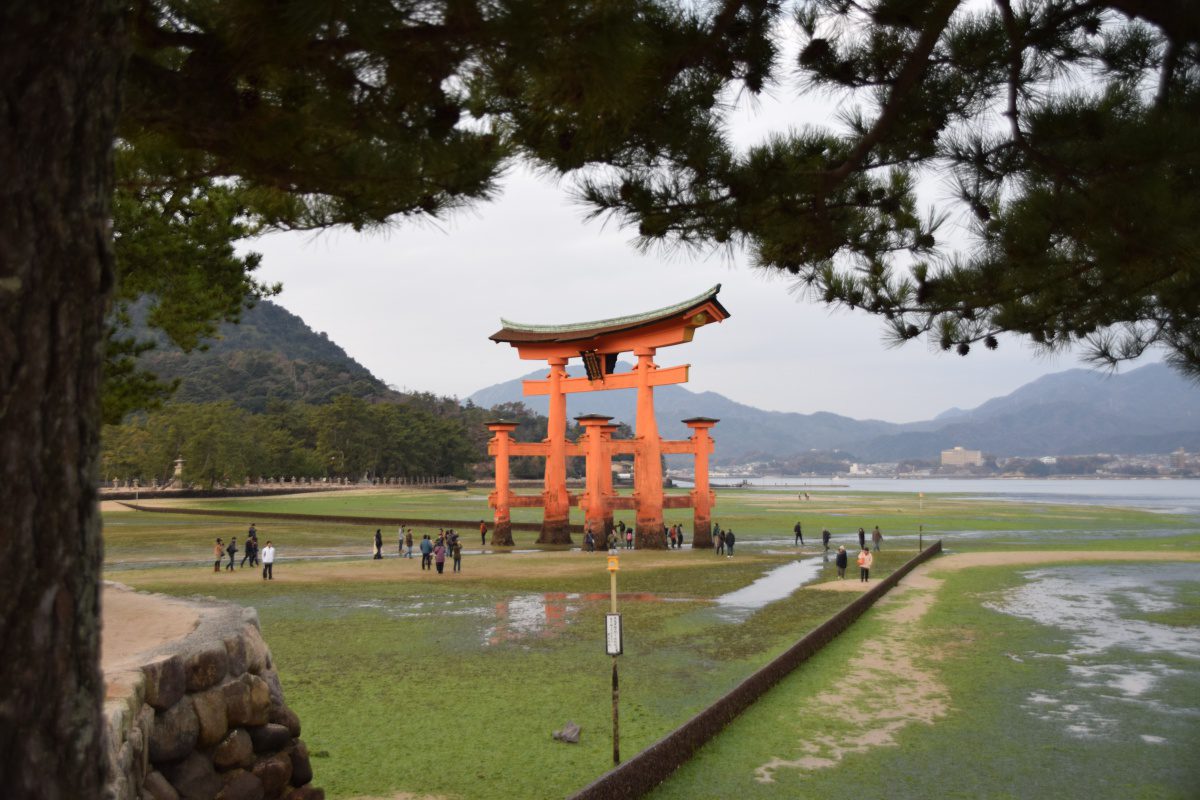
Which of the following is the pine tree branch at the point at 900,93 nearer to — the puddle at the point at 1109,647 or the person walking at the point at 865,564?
Result: the puddle at the point at 1109,647

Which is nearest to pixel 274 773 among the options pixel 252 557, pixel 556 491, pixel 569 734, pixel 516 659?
pixel 569 734

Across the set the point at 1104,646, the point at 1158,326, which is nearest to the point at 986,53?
the point at 1158,326

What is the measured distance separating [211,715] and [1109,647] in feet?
41.0

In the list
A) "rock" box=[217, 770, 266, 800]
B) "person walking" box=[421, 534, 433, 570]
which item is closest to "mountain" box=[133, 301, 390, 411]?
"person walking" box=[421, 534, 433, 570]

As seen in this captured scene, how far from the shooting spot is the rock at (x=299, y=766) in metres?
6.73

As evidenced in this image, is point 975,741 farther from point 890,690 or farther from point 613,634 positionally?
point 613,634

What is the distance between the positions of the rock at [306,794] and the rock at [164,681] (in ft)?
4.27

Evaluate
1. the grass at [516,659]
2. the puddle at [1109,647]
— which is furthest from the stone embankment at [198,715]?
the puddle at [1109,647]

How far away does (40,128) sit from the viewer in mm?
2275

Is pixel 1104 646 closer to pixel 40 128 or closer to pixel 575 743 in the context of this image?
pixel 575 743

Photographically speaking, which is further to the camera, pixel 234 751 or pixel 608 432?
pixel 608 432

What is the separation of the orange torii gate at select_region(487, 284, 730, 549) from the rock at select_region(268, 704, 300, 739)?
1961 centimetres

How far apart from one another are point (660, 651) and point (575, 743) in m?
4.12

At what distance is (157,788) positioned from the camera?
214 inches
